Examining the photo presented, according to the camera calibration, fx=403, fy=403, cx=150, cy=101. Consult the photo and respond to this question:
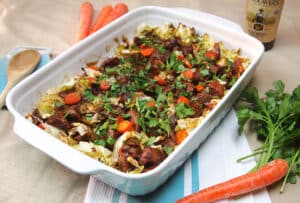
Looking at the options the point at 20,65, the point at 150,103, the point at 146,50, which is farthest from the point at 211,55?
the point at 20,65

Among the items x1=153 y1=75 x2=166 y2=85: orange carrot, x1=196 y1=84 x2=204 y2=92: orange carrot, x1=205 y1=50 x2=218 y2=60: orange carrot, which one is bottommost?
x1=196 y1=84 x2=204 y2=92: orange carrot

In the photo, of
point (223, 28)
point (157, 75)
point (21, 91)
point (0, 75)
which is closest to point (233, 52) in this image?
point (223, 28)

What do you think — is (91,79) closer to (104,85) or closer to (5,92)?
(104,85)

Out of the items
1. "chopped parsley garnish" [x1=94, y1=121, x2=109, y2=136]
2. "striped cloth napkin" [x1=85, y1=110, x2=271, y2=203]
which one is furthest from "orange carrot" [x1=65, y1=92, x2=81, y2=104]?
"striped cloth napkin" [x1=85, y1=110, x2=271, y2=203]

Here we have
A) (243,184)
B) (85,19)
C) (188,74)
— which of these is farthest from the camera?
(85,19)

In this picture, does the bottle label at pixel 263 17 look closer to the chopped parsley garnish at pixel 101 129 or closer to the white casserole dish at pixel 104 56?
the white casserole dish at pixel 104 56

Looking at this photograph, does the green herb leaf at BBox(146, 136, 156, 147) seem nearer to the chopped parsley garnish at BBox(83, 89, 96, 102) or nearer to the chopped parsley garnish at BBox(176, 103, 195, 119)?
the chopped parsley garnish at BBox(176, 103, 195, 119)
